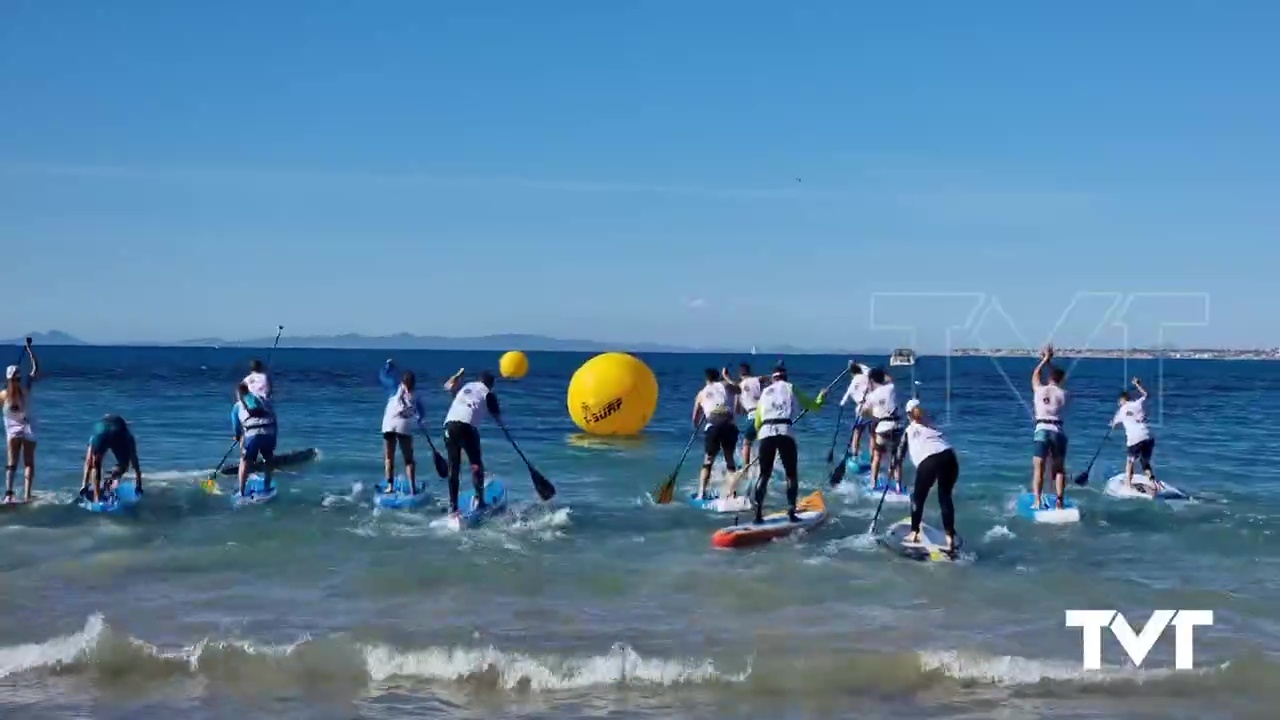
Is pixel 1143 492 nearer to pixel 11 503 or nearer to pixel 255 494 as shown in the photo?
pixel 255 494

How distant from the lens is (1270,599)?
35.7ft

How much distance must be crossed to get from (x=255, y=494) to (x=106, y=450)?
6.33 feet

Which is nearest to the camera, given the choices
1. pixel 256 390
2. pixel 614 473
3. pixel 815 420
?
pixel 256 390

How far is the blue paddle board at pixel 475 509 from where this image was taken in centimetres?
1344

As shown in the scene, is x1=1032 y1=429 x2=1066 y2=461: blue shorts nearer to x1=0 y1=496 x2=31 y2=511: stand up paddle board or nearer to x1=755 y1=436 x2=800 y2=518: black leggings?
x1=755 y1=436 x2=800 y2=518: black leggings

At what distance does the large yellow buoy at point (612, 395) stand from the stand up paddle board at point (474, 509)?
8559 mm

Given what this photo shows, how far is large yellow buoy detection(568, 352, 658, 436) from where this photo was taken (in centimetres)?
2352

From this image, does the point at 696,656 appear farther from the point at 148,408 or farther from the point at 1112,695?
the point at 148,408

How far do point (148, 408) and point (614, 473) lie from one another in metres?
21.4

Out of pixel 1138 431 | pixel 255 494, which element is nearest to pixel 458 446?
pixel 255 494

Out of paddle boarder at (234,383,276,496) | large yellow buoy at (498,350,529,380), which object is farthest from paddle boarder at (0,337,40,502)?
large yellow buoy at (498,350,529,380)

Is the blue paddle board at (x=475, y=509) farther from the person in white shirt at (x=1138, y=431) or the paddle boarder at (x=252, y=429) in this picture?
the person in white shirt at (x=1138, y=431)

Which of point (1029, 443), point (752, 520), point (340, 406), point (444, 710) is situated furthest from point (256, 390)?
point (340, 406)

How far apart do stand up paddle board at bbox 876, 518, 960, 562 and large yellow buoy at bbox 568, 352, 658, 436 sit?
36.8 ft
